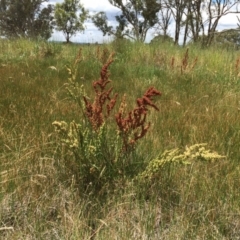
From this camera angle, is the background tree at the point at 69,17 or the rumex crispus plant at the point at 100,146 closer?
the rumex crispus plant at the point at 100,146

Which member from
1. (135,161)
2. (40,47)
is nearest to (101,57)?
(40,47)

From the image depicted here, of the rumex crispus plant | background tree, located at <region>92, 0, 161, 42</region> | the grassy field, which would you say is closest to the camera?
the grassy field

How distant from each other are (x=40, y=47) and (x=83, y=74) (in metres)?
3.33

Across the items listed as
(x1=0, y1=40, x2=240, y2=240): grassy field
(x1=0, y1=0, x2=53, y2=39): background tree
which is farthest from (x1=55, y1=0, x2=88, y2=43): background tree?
(x1=0, y1=40, x2=240, y2=240): grassy field

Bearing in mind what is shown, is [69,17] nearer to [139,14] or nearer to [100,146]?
[139,14]

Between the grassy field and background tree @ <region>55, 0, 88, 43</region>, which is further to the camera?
background tree @ <region>55, 0, 88, 43</region>

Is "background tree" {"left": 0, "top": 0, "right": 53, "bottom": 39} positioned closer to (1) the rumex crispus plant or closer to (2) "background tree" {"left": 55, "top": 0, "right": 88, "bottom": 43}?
(2) "background tree" {"left": 55, "top": 0, "right": 88, "bottom": 43}

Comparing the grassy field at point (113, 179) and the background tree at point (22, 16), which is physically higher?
the background tree at point (22, 16)

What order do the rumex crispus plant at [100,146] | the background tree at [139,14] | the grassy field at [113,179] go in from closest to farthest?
the grassy field at [113,179] < the rumex crispus plant at [100,146] < the background tree at [139,14]

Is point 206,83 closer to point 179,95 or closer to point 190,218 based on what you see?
point 179,95

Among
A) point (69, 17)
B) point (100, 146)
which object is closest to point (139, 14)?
point (69, 17)

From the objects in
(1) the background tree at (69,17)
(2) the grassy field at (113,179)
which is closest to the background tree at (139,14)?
(1) the background tree at (69,17)

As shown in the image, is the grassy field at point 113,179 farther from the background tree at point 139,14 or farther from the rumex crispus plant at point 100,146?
the background tree at point 139,14

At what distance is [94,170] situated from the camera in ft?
6.53
